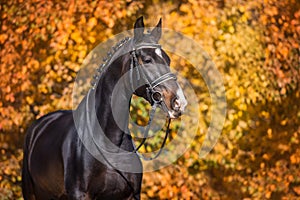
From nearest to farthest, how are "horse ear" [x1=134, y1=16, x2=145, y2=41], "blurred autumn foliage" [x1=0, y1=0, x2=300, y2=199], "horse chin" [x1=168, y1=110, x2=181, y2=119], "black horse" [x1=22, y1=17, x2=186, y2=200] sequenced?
"horse chin" [x1=168, y1=110, x2=181, y2=119] < "black horse" [x1=22, y1=17, x2=186, y2=200] < "horse ear" [x1=134, y1=16, x2=145, y2=41] < "blurred autumn foliage" [x1=0, y1=0, x2=300, y2=199]

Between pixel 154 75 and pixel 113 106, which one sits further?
pixel 113 106

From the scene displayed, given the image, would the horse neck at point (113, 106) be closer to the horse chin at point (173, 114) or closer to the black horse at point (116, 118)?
the black horse at point (116, 118)

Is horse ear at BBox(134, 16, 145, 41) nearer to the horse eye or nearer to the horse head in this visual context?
the horse head

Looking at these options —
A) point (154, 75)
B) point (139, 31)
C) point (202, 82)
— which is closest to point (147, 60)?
point (154, 75)

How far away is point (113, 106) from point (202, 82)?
4.22 m

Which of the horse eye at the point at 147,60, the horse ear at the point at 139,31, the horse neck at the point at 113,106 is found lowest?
the horse neck at the point at 113,106

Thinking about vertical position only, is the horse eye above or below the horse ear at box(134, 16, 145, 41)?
below

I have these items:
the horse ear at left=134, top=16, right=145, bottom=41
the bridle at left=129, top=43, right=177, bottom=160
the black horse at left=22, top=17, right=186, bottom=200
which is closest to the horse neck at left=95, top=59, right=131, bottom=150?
the black horse at left=22, top=17, right=186, bottom=200

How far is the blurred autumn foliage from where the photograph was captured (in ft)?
30.2

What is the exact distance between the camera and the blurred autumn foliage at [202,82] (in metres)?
9.22

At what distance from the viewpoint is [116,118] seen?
5.09 m

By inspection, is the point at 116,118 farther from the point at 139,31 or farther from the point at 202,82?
the point at 202,82

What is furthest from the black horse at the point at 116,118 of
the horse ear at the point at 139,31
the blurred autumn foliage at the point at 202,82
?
the blurred autumn foliage at the point at 202,82

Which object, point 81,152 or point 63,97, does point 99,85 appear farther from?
point 63,97
